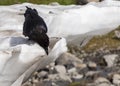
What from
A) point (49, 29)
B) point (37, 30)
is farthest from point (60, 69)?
point (49, 29)

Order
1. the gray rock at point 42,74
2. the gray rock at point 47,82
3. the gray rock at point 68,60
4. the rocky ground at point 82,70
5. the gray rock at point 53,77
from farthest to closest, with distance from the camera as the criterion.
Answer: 1. the gray rock at point 68,60
2. the gray rock at point 42,74
3. the gray rock at point 53,77
4. the gray rock at point 47,82
5. the rocky ground at point 82,70

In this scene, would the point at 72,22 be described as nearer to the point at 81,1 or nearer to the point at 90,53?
the point at 90,53

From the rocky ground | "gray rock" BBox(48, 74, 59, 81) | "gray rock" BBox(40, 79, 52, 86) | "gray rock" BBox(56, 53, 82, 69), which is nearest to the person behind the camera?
the rocky ground

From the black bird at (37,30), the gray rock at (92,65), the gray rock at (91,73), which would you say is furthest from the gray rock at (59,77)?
the black bird at (37,30)

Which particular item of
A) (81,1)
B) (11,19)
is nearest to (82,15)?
(11,19)

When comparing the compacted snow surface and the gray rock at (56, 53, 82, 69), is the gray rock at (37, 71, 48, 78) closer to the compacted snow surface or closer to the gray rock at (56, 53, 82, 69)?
the compacted snow surface

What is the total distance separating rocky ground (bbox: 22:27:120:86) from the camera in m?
11.6

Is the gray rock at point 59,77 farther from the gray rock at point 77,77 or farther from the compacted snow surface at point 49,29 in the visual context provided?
the compacted snow surface at point 49,29

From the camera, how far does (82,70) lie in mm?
12570

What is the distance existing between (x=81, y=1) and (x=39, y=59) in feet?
35.4

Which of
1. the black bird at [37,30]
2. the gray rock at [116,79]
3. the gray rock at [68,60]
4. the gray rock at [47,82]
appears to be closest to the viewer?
the gray rock at [116,79]

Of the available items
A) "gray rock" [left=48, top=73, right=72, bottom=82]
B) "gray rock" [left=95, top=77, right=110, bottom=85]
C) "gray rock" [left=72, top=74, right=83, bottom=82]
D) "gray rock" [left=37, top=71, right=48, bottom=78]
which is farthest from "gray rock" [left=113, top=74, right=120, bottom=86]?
"gray rock" [left=37, top=71, right=48, bottom=78]

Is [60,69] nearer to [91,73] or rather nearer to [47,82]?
[47,82]

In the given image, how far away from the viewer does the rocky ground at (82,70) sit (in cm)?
1162
